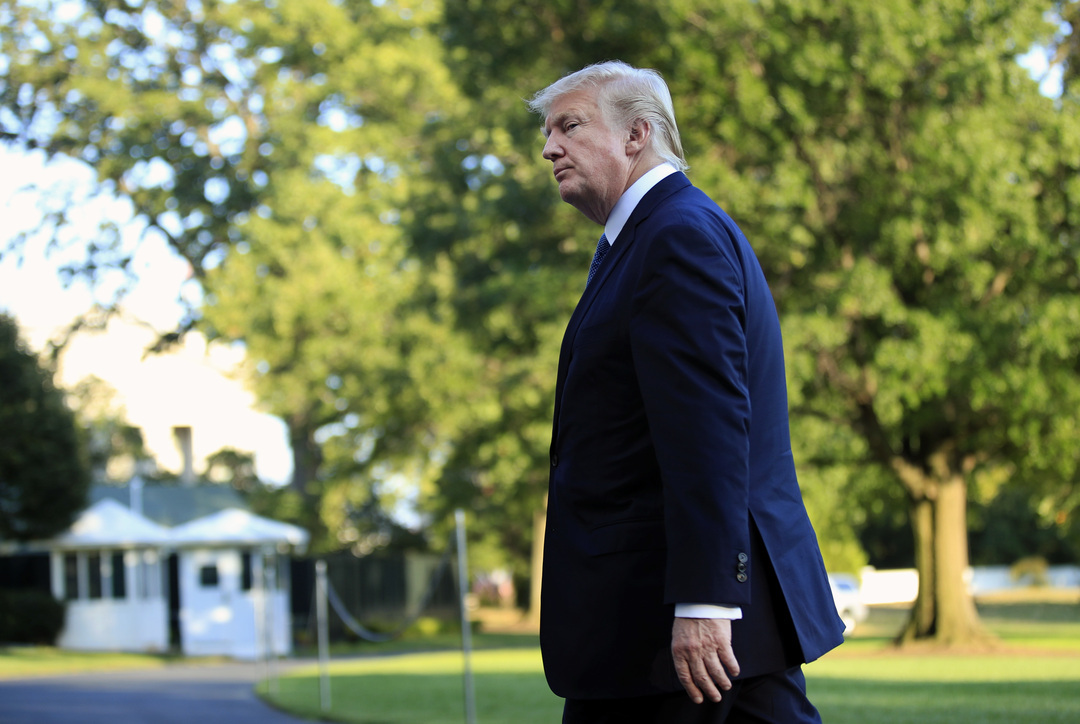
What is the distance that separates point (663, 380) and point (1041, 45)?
15.6m

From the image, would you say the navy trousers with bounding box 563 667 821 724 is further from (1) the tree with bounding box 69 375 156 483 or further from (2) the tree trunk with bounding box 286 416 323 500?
(1) the tree with bounding box 69 375 156 483

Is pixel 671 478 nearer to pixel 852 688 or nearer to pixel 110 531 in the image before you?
pixel 852 688

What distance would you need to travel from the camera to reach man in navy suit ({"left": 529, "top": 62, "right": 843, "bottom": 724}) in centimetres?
226

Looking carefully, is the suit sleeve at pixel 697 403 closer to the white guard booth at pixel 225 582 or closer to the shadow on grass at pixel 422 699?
the shadow on grass at pixel 422 699

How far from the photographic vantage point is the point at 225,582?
1137 inches

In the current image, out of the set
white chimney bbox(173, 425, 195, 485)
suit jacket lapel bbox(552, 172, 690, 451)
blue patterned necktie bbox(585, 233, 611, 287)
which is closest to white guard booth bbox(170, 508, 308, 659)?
white chimney bbox(173, 425, 195, 485)

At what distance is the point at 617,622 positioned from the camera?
2.39m

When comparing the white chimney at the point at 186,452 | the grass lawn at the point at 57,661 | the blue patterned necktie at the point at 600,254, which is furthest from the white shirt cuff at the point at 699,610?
the white chimney at the point at 186,452

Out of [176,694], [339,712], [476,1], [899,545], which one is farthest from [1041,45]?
[899,545]

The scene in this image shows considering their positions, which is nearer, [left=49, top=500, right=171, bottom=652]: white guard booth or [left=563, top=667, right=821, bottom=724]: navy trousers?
[left=563, top=667, right=821, bottom=724]: navy trousers

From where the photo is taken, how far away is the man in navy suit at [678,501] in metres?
2.26

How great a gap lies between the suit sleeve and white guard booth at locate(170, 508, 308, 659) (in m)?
27.0

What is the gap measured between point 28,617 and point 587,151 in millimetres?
28448

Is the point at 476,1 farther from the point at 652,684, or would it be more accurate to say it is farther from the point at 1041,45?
the point at 652,684
